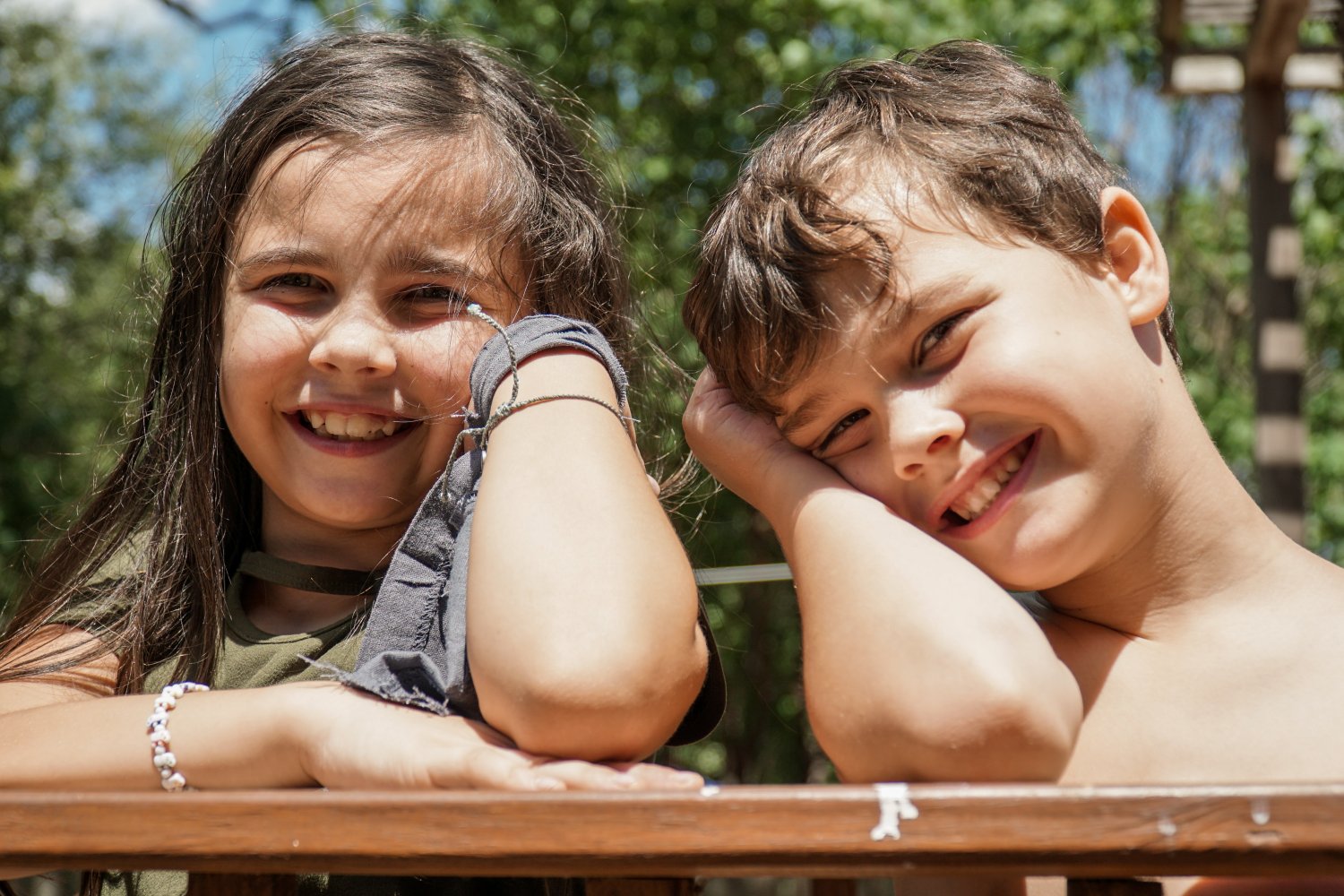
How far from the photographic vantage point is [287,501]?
1.82 m

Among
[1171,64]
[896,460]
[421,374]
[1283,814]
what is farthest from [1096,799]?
[1171,64]

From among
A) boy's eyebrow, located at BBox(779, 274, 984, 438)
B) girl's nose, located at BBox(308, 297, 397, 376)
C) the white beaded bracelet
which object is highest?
boy's eyebrow, located at BBox(779, 274, 984, 438)

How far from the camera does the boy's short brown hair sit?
1567 millimetres

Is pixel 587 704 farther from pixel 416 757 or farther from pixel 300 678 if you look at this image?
pixel 300 678

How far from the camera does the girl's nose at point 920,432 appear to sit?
4.77ft

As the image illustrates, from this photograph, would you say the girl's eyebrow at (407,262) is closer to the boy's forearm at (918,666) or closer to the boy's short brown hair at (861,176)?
the boy's short brown hair at (861,176)

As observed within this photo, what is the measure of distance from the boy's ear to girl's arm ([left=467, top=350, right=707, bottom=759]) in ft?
2.38

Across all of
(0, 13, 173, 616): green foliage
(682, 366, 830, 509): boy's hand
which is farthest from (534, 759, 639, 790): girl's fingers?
(0, 13, 173, 616): green foliage

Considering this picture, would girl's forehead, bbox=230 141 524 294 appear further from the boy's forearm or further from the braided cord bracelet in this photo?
the boy's forearm

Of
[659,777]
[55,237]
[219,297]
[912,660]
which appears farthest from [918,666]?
[55,237]

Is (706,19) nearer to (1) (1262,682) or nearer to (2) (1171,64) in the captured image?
(2) (1171,64)

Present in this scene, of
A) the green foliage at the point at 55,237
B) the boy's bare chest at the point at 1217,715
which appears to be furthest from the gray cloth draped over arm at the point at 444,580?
the green foliage at the point at 55,237

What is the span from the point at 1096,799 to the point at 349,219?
123cm

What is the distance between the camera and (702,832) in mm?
963
